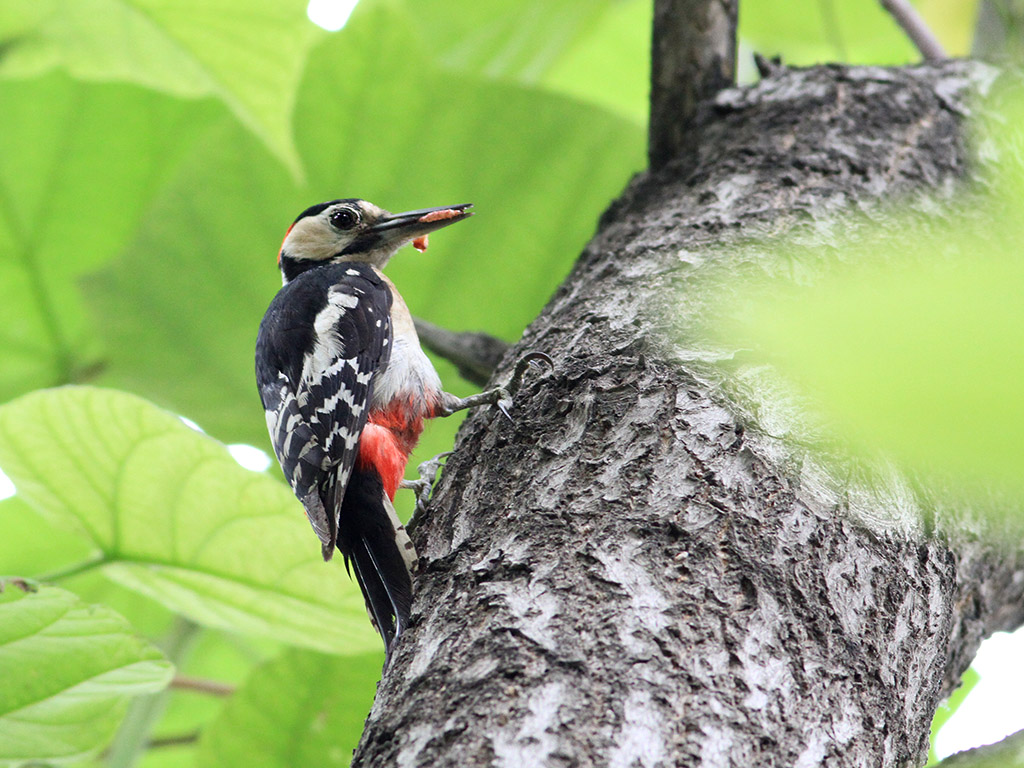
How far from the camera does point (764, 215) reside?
1533 millimetres

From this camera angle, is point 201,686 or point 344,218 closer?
point 201,686

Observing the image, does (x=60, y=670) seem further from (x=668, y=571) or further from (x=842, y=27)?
(x=842, y=27)

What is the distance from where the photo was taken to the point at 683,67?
1.85 metres

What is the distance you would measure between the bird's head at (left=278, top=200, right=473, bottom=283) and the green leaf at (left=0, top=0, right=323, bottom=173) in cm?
35

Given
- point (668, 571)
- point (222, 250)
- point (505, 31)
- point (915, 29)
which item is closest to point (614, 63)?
point (505, 31)

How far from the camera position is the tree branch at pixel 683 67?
1.81m

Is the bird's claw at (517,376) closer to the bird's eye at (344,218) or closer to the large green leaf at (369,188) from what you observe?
the large green leaf at (369,188)

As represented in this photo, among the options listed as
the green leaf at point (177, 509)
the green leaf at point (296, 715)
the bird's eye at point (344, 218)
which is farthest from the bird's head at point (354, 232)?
the green leaf at point (296, 715)

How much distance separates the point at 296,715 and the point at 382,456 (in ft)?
1.56

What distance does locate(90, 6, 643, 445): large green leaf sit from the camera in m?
1.94

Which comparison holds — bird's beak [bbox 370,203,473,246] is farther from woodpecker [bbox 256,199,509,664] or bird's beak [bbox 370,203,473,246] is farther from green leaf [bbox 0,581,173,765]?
green leaf [bbox 0,581,173,765]

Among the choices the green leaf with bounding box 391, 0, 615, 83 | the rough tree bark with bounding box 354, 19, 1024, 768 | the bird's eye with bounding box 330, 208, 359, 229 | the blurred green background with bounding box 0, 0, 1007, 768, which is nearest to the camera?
the rough tree bark with bounding box 354, 19, 1024, 768

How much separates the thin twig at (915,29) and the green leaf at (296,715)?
171cm

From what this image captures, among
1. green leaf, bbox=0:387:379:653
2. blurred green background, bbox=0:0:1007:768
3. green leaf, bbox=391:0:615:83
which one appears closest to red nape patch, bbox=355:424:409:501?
blurred green background, bbox=0:0:1007:768
